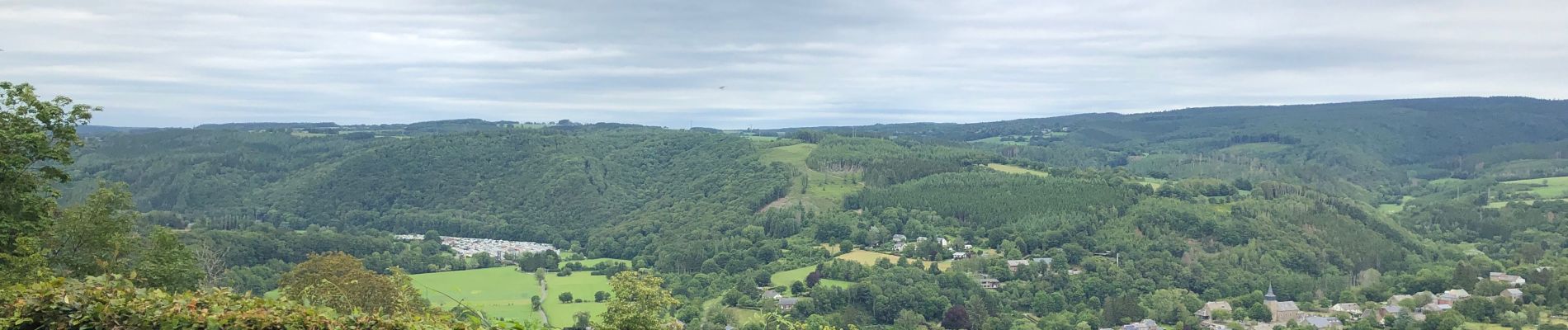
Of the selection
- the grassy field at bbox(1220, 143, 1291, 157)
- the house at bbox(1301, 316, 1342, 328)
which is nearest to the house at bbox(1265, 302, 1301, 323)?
the house at bbox(1301, 316, 1342, 328)

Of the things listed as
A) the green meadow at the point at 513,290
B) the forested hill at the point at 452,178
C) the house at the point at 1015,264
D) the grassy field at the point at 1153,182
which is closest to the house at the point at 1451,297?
the house at the point at 1015,264

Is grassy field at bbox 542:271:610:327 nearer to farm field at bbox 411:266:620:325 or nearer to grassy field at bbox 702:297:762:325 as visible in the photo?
farm field at bbox 411:266:620:325

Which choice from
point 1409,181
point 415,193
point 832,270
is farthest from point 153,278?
point 1409,181

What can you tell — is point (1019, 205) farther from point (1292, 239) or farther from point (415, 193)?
point (415, 193)

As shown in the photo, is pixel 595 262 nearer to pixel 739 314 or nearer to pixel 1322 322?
→ pixel 739 314

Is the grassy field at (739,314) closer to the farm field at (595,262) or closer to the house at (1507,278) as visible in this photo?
the farm field at (595,262)

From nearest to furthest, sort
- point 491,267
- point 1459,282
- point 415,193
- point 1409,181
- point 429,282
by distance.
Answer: point 1459,282 → point 429,282 → point 491,267 → point 415,193 → point 1409,181

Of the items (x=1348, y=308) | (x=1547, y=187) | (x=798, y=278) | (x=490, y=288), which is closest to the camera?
(x=1348, y=308)

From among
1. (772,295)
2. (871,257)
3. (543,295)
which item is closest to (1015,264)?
(871,257)
